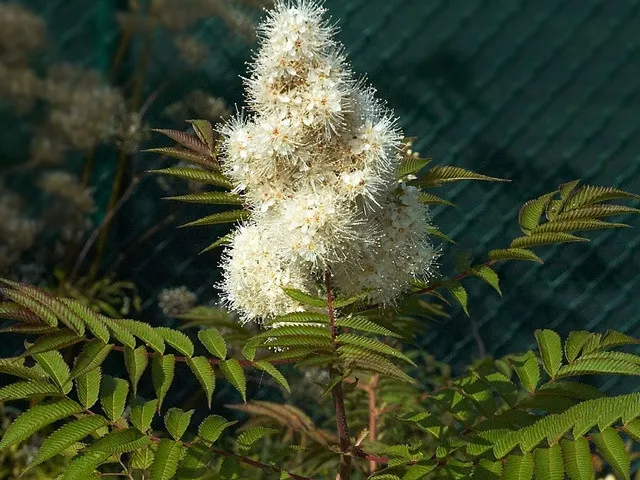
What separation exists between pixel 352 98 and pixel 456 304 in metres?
2.12

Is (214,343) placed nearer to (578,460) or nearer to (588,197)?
(578,460)

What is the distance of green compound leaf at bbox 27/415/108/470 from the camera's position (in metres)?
1.16

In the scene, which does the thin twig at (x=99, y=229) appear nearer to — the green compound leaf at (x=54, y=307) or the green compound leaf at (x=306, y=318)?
the green compound leaf at (x=54, y=307)

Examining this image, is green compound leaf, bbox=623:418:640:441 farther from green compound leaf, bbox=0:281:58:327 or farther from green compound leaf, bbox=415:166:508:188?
green compound leaf, bbox=0:281:58:327

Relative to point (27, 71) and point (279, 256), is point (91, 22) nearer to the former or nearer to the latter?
point (27, 71)

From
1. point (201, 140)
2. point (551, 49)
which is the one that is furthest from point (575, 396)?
point (551, 49)

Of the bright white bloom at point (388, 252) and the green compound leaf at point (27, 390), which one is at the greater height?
the bright white bloom at point (388, 252)

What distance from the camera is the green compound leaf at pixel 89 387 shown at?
1.25 meters

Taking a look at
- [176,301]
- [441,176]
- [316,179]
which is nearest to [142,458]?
[316,179]

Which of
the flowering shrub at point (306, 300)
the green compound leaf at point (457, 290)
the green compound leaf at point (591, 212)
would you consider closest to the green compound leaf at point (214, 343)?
the flowering shrub at point (306, 300)

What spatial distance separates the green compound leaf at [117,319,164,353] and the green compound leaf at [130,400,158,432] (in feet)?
0.25

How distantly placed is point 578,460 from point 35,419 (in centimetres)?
66

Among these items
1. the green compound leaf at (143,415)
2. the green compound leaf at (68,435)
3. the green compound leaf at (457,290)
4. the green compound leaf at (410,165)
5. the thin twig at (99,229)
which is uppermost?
the thin twig at (99,229)

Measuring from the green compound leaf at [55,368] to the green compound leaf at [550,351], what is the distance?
692 mm
